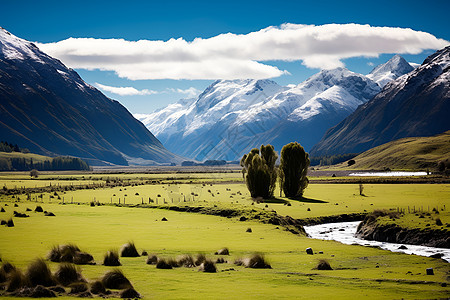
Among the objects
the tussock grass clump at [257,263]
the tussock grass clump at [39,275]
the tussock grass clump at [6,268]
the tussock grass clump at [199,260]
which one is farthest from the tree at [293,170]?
the tussock grass clump at [39,275]

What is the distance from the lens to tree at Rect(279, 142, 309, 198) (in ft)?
338

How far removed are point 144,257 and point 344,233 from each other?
33.1m

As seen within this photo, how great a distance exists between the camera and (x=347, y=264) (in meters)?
34.8

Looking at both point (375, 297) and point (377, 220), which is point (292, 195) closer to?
point (377, 220)

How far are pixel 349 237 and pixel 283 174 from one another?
4839cm

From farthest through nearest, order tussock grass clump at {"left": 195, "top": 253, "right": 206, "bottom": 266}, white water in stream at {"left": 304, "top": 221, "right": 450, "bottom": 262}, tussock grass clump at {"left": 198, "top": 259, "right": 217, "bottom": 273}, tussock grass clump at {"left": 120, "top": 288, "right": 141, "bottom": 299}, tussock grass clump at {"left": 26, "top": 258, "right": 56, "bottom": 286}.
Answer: white water in stream at {"left": 304, "top": 221, "right": 450, "bottom": 262}, tussock grass clump at {"left": 195, "top": 253, "right": 206, "bottom": 266}, tussock grass clump at {"left": 198, "top": 259, "right": 217, "bottom": 273}, tussock grass clump at {"left": 26, "top": 258, "right": 56, "bottom": 286}, tussock grass clump at {"left": 120, "top": 288, "right": 141, "bottom": 299}

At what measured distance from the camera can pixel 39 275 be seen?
23.2 metres

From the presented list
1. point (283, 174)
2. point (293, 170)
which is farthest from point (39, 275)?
point (283, 174)

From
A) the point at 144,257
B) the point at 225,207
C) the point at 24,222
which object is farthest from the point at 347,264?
the point at 225,207

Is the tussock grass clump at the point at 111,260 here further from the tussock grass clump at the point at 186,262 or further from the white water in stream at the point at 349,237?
the white water in stream at the point at 349,237

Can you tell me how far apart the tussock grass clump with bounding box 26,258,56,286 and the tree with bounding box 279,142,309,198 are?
8210 cm

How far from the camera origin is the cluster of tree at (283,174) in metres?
99.3

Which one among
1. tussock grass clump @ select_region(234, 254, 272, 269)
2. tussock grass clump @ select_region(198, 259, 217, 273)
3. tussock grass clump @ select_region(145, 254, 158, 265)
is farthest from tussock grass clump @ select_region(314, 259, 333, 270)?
tussock grass clump @ select_region(145, 254, 158, 265)

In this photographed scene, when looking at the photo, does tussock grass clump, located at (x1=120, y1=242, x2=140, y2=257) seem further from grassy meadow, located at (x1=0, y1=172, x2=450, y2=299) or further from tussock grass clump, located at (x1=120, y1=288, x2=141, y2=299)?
tussock grass clump, located at (x1=120, y1=288, x2=141, y2=299)
